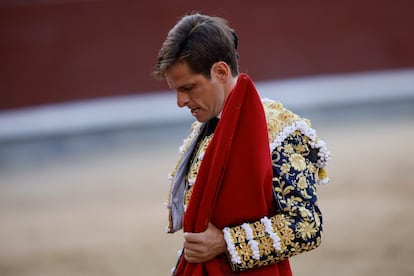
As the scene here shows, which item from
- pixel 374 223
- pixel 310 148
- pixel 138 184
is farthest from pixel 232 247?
pixel 138 184

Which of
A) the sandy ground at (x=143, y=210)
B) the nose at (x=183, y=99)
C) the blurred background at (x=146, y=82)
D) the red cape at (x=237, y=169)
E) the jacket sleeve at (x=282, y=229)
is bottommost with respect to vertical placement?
the jacket sleeve at (x=282, y=229)

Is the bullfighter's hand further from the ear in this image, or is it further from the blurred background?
the blurred background

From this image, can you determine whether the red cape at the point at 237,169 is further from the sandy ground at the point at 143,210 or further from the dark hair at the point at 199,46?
the sandy ground at the point at 143,210

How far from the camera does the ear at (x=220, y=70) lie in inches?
66.5

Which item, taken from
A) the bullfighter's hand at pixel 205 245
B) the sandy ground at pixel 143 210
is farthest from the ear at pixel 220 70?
the sandy ground at pixel 143 210

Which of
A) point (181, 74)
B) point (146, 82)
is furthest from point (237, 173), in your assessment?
point (146, 82)

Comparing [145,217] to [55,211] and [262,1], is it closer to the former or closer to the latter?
[55,211]

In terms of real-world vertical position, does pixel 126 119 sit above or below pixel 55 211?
above

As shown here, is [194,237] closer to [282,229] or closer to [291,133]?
[282,229]

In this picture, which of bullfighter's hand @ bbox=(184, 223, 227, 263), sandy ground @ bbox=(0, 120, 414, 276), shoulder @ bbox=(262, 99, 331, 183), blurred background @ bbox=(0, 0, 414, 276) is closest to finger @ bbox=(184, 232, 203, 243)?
bullfighter's hand @ bbox=(184, 223, 227, 263)

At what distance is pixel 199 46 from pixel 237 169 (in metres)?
0.26

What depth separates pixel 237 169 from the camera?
1616mm

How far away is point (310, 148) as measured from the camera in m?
1.73

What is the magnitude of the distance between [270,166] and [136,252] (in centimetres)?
302
